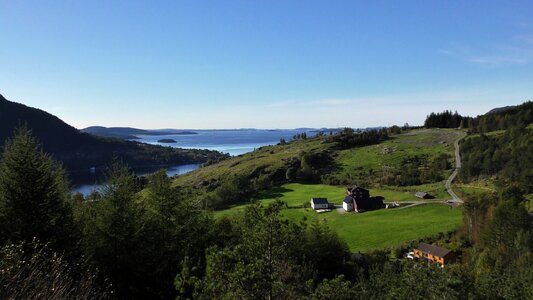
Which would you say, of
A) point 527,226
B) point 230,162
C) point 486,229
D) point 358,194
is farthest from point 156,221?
point 230,162

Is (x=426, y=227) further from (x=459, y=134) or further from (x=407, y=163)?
(x=459, y=134)

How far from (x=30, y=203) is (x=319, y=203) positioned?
62.4m

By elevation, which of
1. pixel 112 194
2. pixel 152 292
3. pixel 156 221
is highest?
pixel 112 194

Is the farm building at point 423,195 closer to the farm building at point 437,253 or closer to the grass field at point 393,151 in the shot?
the grass field at point 393,151

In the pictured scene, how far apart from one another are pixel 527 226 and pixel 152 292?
45.6m

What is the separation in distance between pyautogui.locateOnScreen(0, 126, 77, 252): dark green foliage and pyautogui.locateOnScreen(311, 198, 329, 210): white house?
59755 millimetres

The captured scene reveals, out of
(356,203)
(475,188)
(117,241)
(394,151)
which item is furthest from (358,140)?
(117,241)

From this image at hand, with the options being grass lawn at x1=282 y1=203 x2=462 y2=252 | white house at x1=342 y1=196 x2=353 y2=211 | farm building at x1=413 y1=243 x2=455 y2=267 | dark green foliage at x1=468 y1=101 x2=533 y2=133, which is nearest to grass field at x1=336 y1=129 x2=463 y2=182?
dark green foliage at x1=468 y1=101 x2=533 y2=133

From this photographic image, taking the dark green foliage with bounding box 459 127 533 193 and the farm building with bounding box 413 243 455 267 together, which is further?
the dark green foliage with bounding box 459 127 533 193

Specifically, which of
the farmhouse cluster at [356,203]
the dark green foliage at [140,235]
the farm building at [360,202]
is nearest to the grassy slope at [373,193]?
the farmhouse cluster at [356,203]

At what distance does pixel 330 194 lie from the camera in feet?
280

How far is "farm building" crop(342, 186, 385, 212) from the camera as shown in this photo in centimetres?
7188

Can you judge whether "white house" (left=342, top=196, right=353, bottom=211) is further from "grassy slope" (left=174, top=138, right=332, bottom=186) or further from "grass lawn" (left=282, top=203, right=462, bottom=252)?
"grassy slope" (left=174, top=138, right=332, bottom=186)

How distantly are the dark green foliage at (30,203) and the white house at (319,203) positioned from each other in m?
59.8
